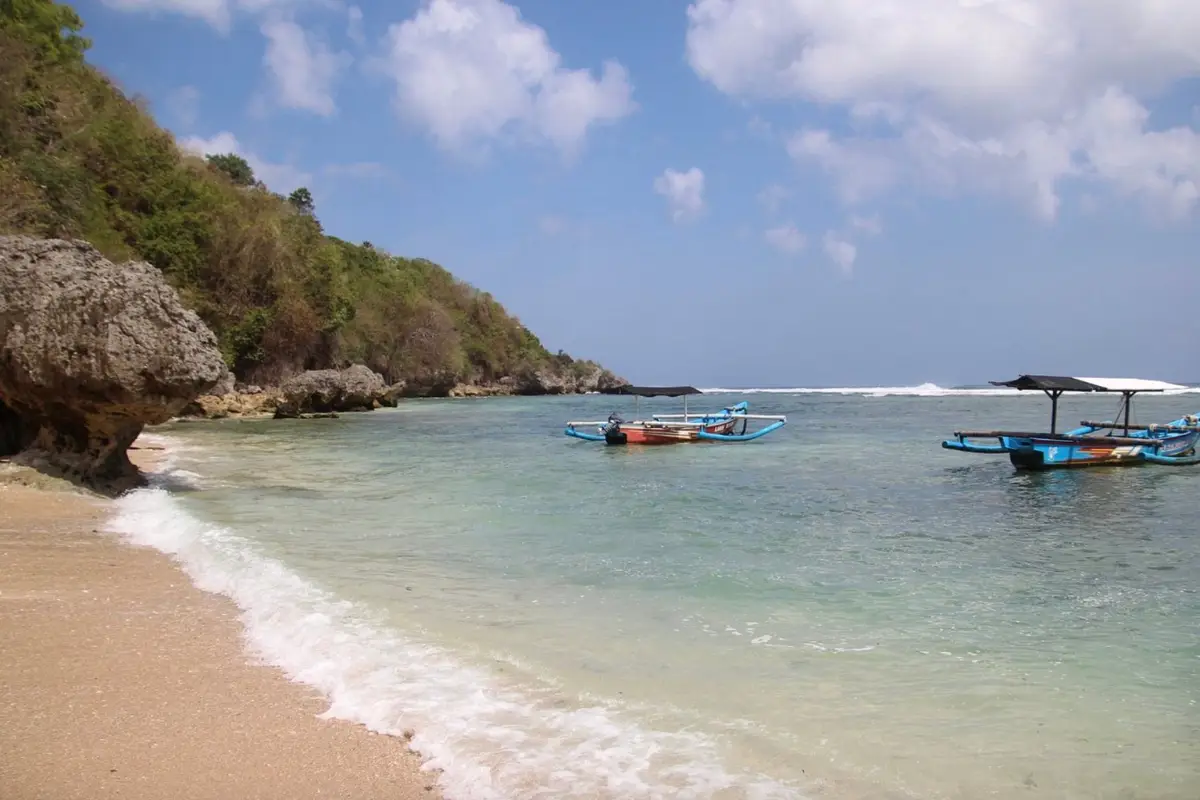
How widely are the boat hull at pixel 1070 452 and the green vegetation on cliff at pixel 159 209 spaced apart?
22.5 metres

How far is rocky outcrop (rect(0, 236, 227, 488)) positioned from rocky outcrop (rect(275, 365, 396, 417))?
22631mm

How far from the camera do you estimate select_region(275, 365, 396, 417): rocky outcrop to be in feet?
114

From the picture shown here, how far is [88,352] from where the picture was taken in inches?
420

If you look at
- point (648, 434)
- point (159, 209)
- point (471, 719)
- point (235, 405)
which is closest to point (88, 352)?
point (471, 719)

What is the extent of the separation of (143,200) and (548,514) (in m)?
32.5

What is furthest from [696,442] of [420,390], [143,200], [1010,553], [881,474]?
[420,390]

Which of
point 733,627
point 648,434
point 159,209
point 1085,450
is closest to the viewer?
point 733,627

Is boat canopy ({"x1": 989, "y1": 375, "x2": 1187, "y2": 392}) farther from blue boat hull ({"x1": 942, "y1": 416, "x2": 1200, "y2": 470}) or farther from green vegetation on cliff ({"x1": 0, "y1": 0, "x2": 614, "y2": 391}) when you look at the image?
green vegetation on cliff ({"x1": 0, "y1": 0, "x2": 614, "y2": 391})

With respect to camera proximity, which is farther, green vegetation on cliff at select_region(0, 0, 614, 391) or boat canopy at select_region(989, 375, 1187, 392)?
green vegetation on cliff at select_region(0, 0, 614, 391)

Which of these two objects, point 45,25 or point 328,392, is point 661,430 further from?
point 45,25

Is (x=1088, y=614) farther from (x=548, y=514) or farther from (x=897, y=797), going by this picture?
(x=548, y=514)

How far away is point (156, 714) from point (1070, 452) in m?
17.1

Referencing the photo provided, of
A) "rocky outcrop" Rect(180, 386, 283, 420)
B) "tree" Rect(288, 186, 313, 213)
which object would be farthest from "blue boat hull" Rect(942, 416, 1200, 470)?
"tree" Rect(288, 186, 313, 213)

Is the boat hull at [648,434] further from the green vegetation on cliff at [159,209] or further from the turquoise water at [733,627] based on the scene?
the green vegetation on cliff at [159,209]
